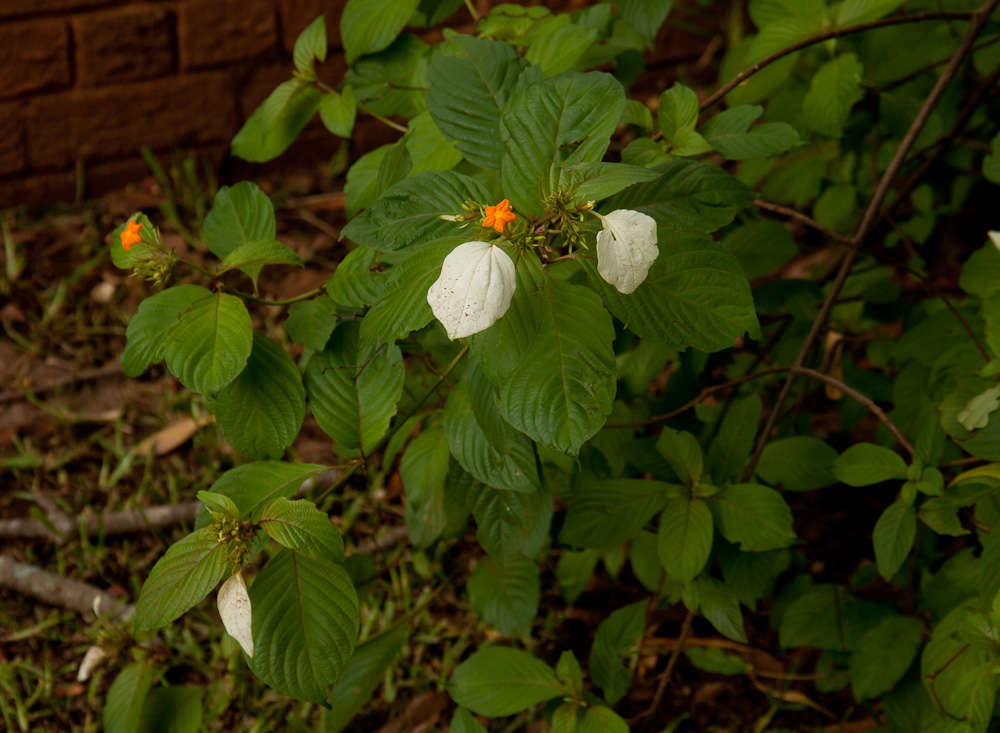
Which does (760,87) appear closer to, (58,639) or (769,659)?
(769,659)

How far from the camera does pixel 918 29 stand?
170cm

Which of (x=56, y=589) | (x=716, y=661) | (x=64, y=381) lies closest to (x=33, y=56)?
(x=64, y=381)

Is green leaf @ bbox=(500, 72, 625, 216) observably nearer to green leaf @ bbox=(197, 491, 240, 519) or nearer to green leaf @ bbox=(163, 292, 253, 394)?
green leaf @ bbox=(163, 292, 253, 394)

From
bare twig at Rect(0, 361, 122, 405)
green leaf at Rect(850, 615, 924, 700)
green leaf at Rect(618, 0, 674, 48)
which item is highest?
green leaf at Rect(618, 0, 674, 48)

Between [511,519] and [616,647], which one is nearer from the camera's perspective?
[511,519]

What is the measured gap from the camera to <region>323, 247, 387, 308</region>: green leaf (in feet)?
3.61

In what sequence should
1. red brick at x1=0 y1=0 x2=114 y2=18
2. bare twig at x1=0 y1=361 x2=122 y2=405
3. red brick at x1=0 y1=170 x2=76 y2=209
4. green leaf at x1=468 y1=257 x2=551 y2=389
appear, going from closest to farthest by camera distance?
green leaf at x1=468 y1=257 x2=551 y2=389, bare twig at x1=0 y1=361 x2=122 y2=405, red brick at x1=0 y1=0 x2=114 y2=18, red brick at x1=0 y1=170 x2=76 y2=209

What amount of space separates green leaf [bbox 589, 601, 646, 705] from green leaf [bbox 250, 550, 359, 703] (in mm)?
558

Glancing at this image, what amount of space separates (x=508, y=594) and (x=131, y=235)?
35.1 inches

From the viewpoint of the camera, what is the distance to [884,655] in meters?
1.38

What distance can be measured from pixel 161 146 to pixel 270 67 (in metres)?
0.39

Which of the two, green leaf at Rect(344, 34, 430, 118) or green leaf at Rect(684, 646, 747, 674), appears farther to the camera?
green leaf at Rect(684, 646, 747, 674)

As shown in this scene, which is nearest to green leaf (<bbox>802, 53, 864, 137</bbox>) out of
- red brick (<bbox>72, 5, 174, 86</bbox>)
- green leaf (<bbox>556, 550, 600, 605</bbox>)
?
green leaf (<bbox>556, 550, 600, 605</bbox>)

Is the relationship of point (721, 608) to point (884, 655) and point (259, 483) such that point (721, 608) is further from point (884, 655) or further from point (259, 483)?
point (259, 483)
